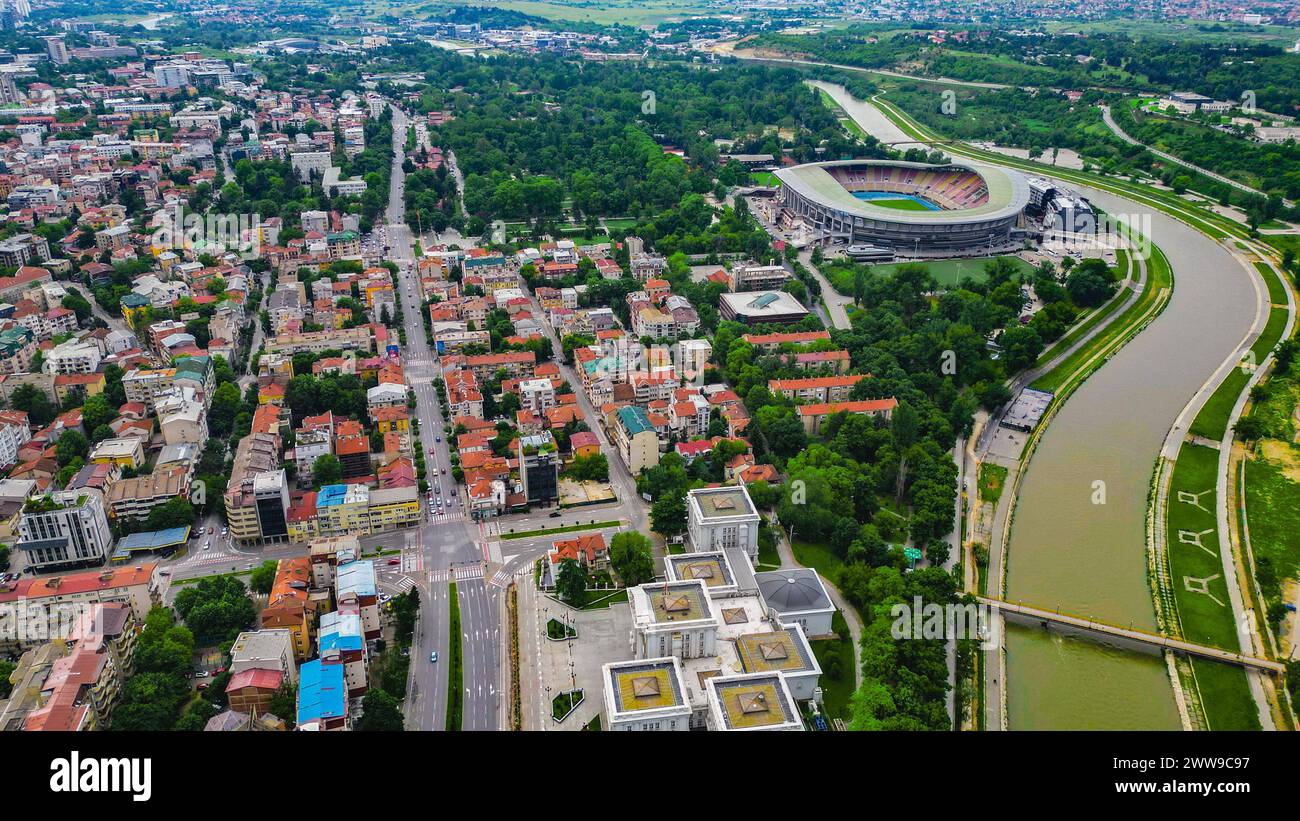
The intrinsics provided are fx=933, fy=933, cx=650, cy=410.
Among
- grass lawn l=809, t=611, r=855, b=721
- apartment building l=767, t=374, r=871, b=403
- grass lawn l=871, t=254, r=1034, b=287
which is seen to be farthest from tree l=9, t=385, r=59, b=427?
grass lawn l=871, t=254, r=1034, b=287

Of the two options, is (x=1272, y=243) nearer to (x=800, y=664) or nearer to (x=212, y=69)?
(x=800, y=664)

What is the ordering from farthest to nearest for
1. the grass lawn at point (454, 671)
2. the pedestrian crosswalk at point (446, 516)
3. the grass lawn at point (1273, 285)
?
1. the grass lawn at point (1273, 285)
2. the pedestrian crosswalk at point (446, 516)
3. the grass lawn at point (454, 671)

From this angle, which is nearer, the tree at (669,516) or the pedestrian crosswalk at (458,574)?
the pedestrian crosswalk at (458,574)

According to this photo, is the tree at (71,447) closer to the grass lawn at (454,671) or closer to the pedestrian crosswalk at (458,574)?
the pedestrian crosswalk at (458,574)

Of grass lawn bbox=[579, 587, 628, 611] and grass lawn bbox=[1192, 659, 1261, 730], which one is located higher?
grass lawn bbox=[1192, 659, 1261, 730]

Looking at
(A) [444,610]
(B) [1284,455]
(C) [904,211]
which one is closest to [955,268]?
(C) [904,211]

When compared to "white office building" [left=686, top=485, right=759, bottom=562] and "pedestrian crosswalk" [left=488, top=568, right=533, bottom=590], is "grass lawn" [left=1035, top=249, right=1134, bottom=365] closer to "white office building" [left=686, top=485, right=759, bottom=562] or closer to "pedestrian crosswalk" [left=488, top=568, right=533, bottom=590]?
"white office building" [left=686, top=485, right=759, bottom=562]

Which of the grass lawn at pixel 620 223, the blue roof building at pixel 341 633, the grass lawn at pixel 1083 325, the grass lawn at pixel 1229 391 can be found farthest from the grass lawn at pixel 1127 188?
the blue roof building at pixel 341 633

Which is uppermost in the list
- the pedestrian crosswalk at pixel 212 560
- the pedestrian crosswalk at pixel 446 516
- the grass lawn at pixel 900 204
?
the grass lawn at pixel 900 204
